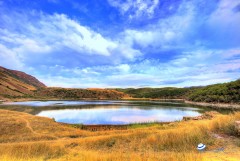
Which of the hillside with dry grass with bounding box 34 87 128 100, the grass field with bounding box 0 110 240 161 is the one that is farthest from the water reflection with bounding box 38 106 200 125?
the hillside with dry grass with bounding box 34 87 128 100

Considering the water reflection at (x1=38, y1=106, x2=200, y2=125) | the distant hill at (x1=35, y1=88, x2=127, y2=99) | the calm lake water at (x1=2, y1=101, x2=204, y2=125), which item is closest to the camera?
the water reflection at (x1=38, y1=106, x2=200, y2=125)

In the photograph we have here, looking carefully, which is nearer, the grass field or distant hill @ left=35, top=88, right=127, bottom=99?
the grass field

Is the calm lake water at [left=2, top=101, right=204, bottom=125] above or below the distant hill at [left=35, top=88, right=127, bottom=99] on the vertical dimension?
below

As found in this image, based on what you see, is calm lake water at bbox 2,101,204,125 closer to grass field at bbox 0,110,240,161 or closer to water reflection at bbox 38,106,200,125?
water reflection at bbox 38,106,200,125

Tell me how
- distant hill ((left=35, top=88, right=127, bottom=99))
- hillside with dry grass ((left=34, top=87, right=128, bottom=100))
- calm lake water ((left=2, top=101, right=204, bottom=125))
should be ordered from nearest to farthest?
calm lake water ((left=2, top=101, right=204, bottom=125)), hillside with dry grass ((left=34, top=87, right=128, bottom=100)), distant hill ((left=35, top=88, right=127, bottom=99))

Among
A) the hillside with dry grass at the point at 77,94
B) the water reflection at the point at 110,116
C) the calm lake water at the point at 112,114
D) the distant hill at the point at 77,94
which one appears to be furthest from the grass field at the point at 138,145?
the distant hill at the point at 77,94

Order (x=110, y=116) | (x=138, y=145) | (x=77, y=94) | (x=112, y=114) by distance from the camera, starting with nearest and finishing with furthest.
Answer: (x=138, y=145)
(x=110, y=116)
(x=112, y=114)
(x=77, y=94)

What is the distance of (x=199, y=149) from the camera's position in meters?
8.69

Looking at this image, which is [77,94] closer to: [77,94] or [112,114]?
[77,94]

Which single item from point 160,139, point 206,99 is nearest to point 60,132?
point 160,139

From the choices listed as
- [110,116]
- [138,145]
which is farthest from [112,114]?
[138,145]

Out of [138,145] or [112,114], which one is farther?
[112,114]

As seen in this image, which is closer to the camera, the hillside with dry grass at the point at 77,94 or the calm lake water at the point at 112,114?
the calm lake water at the point at 112,114

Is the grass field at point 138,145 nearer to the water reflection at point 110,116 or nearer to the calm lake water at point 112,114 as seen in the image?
the water reflection at point 110,116
